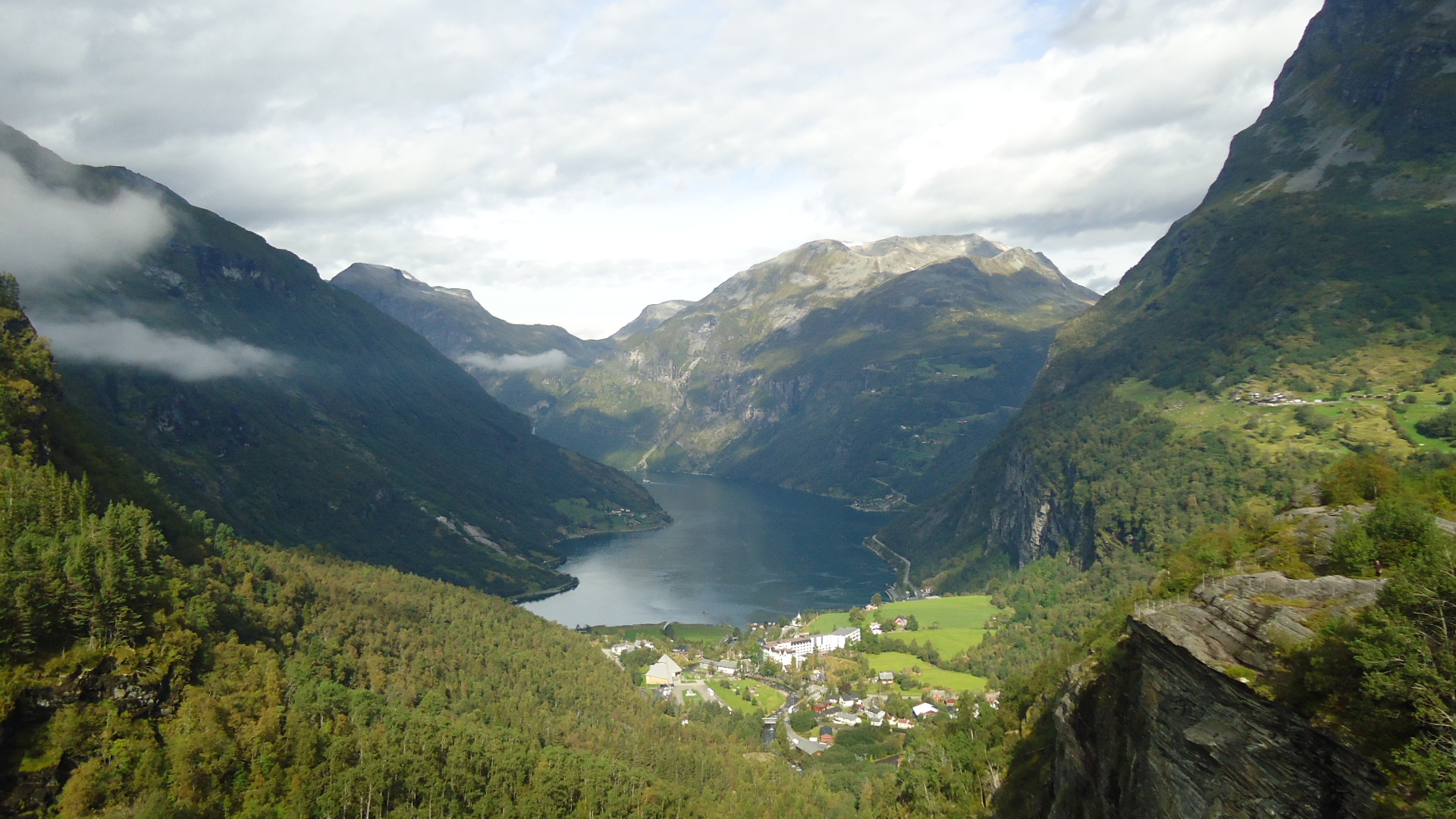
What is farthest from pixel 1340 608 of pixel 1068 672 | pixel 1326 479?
pixel 1068 672

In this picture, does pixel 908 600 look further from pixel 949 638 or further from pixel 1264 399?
pixel 1264 399

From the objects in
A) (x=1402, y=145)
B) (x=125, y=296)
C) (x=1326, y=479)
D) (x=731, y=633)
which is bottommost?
(x=731, y=633)

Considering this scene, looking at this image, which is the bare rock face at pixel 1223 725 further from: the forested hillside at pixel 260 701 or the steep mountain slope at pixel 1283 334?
the steep mountain slope at pixel 1283 334

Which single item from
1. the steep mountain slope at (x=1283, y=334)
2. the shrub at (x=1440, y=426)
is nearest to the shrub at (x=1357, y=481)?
the steep mountain slope at (x=1283, y=334)

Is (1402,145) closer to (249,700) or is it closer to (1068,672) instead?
(1068,672)

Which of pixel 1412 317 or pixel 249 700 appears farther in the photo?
pixel 1412 317

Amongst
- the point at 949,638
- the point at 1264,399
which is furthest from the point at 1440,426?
the point at 949,638

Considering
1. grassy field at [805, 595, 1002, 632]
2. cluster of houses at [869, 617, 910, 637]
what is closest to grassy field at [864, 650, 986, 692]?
cluster of houses at [869, 617, 910, 637]
